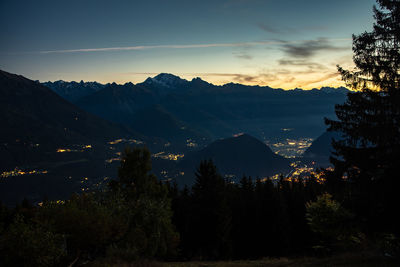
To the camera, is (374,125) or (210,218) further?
(210,218)

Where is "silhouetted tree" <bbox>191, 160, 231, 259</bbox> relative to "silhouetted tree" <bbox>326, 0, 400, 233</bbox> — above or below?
below

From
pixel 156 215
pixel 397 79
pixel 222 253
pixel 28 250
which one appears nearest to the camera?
pixel 28 250

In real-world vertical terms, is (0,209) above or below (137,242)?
below

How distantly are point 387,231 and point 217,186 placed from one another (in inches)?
1230

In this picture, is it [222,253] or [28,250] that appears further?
[222,253]

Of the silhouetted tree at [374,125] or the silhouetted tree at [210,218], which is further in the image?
the silhouetted tree at [210,218]

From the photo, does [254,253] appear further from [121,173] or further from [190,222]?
[121,173]

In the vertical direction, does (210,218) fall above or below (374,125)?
below

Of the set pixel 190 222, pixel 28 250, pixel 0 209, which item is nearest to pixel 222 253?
pixel 190 222

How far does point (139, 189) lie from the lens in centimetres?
3538

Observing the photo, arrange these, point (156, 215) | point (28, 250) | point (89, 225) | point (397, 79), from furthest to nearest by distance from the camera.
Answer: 1. point (156, 215)
2. point (89, 225)
3. point (397, 79)
4. point (28, 250)

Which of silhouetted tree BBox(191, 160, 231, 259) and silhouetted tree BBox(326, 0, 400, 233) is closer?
silhouetted tree BBox(326, 0, 400, 233)

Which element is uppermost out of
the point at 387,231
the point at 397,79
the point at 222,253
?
the point at 397,79

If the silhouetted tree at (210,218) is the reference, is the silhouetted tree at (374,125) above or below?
above
